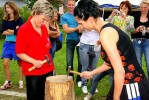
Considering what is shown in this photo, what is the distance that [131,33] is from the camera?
6090mm

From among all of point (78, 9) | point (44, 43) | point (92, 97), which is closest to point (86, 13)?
point (78, 9)

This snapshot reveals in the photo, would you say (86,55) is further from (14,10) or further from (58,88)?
(58,88)

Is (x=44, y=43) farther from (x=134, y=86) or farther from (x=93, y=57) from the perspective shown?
(x=93, y=57)

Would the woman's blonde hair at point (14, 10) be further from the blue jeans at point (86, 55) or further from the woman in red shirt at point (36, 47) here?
the woman in red shirt at point (36, 47)

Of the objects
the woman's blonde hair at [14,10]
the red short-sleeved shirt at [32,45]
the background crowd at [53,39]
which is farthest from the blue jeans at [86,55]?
the red short-sleeved shirt at [32,45]

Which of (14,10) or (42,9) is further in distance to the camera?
(14,10)

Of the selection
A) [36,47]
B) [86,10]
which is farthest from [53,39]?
[86,10]

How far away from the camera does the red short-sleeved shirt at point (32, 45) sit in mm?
3875

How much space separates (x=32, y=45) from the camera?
3.92 meters

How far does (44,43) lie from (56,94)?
689 mm

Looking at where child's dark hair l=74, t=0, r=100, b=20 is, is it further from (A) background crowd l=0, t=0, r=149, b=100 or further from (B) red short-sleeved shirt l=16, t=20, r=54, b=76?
(B) red short-sleeved shirt l=16, t=20, r=54, b=76

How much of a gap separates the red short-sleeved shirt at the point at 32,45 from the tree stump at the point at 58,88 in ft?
0.75

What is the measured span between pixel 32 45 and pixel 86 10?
1.30 m

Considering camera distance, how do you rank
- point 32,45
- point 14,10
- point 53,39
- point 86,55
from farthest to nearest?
point 53,39
point 14,10
point 86,55
point 32,45
